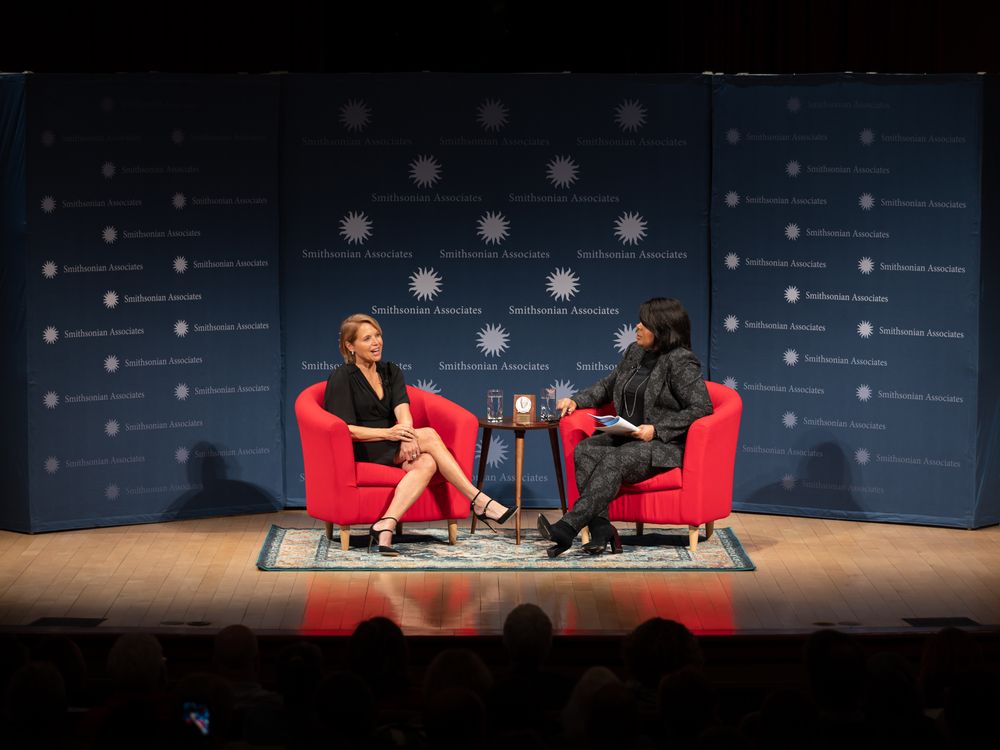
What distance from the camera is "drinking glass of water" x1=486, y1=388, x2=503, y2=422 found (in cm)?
711

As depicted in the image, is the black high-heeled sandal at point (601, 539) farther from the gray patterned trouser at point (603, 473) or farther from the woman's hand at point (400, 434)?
the woman's hand at point (400, 434)

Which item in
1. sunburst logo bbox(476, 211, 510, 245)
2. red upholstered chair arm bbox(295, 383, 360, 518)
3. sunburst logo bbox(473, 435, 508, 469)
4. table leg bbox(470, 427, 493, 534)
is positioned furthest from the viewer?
sunburst logo bbox(473, 435, 508, 469)

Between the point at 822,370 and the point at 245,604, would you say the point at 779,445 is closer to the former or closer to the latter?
the point at 822,370

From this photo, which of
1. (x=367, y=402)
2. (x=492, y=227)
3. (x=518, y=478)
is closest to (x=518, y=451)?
(x=518, y=478)

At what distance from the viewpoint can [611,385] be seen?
23.0ft

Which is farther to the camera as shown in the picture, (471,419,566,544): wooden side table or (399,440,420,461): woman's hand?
(471,419,566,544): wooden side table

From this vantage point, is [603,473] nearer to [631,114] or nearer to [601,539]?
[601,539]

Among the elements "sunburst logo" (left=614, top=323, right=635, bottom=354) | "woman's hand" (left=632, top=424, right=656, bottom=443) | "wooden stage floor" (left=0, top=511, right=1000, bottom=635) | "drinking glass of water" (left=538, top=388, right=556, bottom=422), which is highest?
"sunburst logo" (left=614, top=323, right=635, bottom=354)

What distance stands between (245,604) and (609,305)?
2818mm

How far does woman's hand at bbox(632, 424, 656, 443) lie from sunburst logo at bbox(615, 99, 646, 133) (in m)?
1.80

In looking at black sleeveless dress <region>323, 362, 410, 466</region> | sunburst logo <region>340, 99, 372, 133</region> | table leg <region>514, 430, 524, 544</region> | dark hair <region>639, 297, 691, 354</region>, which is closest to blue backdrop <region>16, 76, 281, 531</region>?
sunburst logo <region>340, 99, 372, 133</region>

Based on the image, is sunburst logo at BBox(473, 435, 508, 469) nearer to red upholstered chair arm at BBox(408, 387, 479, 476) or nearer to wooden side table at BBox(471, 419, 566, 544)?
wooden side table at BBox(471, 419, 566, 544)

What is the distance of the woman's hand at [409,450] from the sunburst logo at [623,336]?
152cm

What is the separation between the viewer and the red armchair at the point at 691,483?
6.62 m
